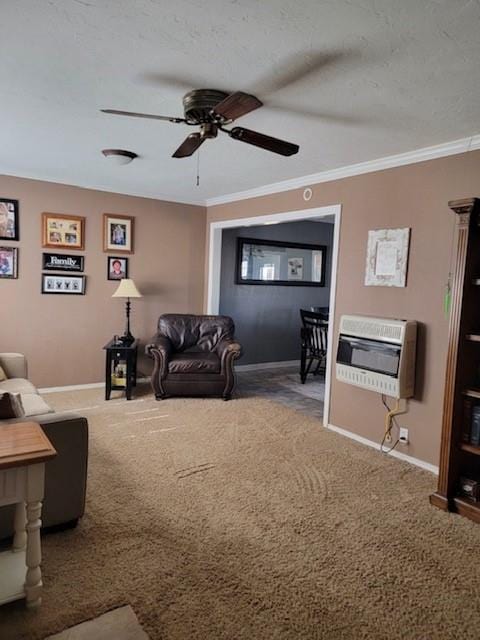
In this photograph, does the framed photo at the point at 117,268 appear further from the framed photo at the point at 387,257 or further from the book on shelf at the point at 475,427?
the book on shelf at the point at 475,427

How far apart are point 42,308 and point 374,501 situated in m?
4.04

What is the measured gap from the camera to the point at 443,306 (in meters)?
3.27

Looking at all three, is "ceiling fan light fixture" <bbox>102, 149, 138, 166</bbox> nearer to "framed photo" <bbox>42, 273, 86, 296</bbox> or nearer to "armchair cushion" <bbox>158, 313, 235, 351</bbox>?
"framed photo" <bbox>42, 273, 86, 296</bbox>

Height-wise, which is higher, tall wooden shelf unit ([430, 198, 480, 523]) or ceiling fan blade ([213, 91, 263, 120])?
ceiling fan blade ([213, 91, 263, 120])

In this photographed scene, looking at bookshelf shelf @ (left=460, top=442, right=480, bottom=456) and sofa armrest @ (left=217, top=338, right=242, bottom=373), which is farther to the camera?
sofa armrest @ (left=217, top=338, right=242, bottom=373)

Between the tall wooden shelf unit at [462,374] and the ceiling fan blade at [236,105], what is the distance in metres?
1.41

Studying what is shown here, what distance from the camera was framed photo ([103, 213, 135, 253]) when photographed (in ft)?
17.4

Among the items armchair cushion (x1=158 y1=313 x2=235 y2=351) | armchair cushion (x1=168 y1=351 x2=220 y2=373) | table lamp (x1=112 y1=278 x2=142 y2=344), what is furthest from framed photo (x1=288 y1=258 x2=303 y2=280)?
table lamp (x1=112 y1=278 x2=142 y2=344)

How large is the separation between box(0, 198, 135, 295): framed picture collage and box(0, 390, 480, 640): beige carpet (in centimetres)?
221

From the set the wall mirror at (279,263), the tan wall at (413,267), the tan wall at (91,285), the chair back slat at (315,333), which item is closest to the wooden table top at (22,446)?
the tan wall at (413,267)

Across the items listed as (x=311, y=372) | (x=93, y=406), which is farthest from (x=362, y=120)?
(x=311, y=372)

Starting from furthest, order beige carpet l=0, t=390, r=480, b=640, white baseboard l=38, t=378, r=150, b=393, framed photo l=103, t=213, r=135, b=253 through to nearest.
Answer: framed photo l=103, t=213, r=135, b=253 < white baseboard l=38, t=378, r=150, b=393 < beige carpet l=0, t=390, r=480, b=640

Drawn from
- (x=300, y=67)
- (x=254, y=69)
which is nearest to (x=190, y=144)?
(x=254, y=69)

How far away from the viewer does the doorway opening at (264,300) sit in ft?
19.8
